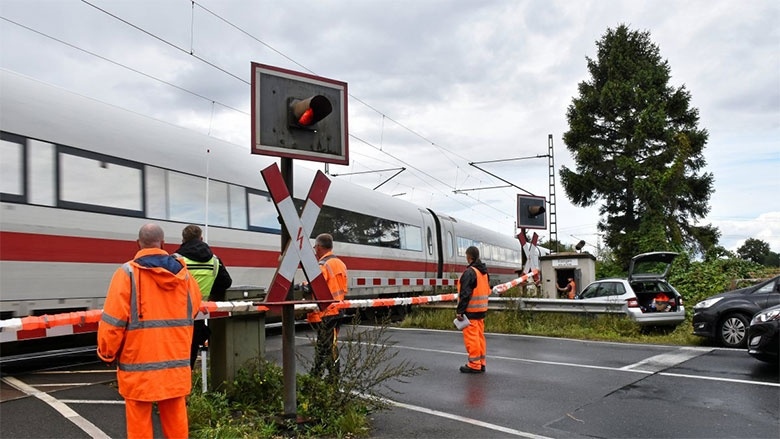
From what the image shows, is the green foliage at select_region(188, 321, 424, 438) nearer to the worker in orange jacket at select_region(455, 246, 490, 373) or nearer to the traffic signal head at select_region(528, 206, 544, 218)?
the worker in orange jacket at select_region(455, 246, 490, 373)

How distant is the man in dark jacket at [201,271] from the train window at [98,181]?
8.71ft

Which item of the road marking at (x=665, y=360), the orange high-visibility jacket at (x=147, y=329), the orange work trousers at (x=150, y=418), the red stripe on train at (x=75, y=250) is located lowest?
the road marking at (x=665, y=360)

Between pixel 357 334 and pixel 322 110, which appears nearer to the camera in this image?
pixel 322 110

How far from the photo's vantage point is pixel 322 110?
16.9 ft

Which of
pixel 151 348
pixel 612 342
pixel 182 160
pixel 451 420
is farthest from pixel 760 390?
pixel 182 160

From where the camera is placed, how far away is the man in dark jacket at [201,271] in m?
6.76

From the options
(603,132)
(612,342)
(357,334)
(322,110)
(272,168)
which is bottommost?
(612,342)

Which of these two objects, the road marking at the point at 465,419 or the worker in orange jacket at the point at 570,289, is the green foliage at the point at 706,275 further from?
the road marking at the point at 465,419

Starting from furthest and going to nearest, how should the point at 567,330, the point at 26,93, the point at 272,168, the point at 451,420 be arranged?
the point at 567,330 → the point at 26,93 → the point at 451,420 → the point at 272,168

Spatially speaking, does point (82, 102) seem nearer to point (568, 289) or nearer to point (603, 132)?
point (568, 289)

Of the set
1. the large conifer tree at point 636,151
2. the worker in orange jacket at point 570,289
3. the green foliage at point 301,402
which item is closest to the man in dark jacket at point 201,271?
the green foliage at point 301,402

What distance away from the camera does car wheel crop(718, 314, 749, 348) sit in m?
10.6

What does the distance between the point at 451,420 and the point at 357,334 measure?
3.95ft

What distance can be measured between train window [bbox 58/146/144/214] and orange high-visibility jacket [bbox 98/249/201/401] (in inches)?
206
